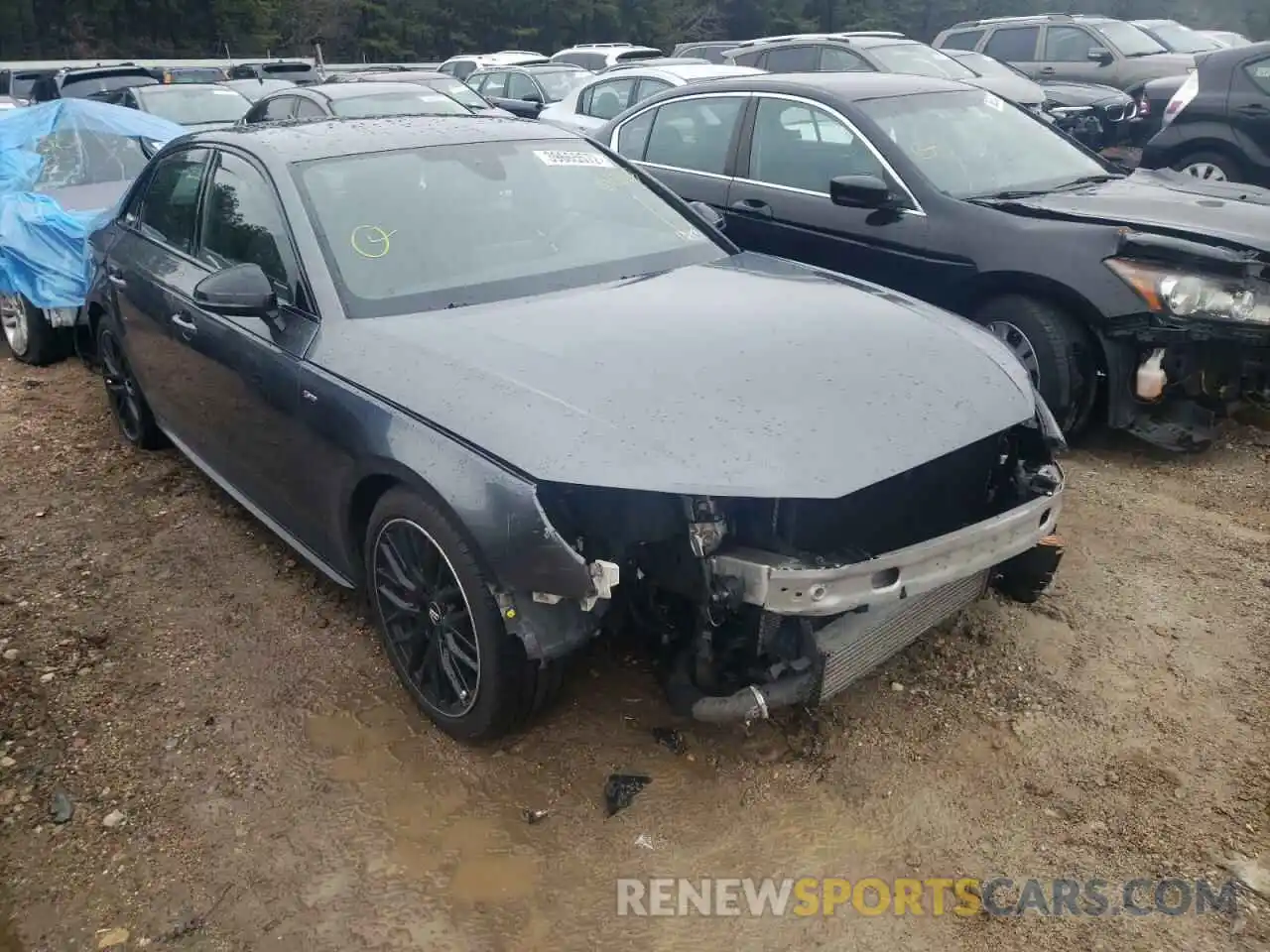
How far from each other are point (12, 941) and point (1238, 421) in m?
5.59

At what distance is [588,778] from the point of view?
2.95m

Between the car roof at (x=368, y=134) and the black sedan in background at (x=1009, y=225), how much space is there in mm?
1787

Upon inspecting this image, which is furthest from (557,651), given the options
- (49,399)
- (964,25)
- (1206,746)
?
(964,25)

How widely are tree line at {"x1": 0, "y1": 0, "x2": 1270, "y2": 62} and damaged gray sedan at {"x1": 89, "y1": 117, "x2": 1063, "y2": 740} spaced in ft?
A: 106

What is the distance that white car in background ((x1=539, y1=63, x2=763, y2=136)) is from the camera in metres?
10.3

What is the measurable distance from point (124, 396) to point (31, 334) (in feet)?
6.84

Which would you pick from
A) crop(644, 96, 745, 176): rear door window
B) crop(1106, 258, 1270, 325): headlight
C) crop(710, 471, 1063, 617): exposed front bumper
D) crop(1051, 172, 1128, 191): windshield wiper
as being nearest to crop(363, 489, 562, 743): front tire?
crop(710, 471, 1063, 617): exposed front bumper

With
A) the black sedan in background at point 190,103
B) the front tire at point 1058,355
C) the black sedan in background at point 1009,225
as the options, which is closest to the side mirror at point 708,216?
the black sedan in background at point 1009,225

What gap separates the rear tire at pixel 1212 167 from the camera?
852 cm

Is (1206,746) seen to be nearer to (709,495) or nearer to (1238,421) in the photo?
(709,495)

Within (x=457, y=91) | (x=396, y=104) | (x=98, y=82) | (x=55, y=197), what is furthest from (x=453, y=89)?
(x=55, y=197)

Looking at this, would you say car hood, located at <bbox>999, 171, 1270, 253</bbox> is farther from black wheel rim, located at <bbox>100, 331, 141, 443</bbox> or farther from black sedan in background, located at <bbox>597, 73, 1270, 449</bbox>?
black wheel rim, located at <bbox>100, 331, 141, 443</bbox>

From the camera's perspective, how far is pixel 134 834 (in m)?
2.81

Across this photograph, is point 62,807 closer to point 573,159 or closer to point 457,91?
point 573,159
